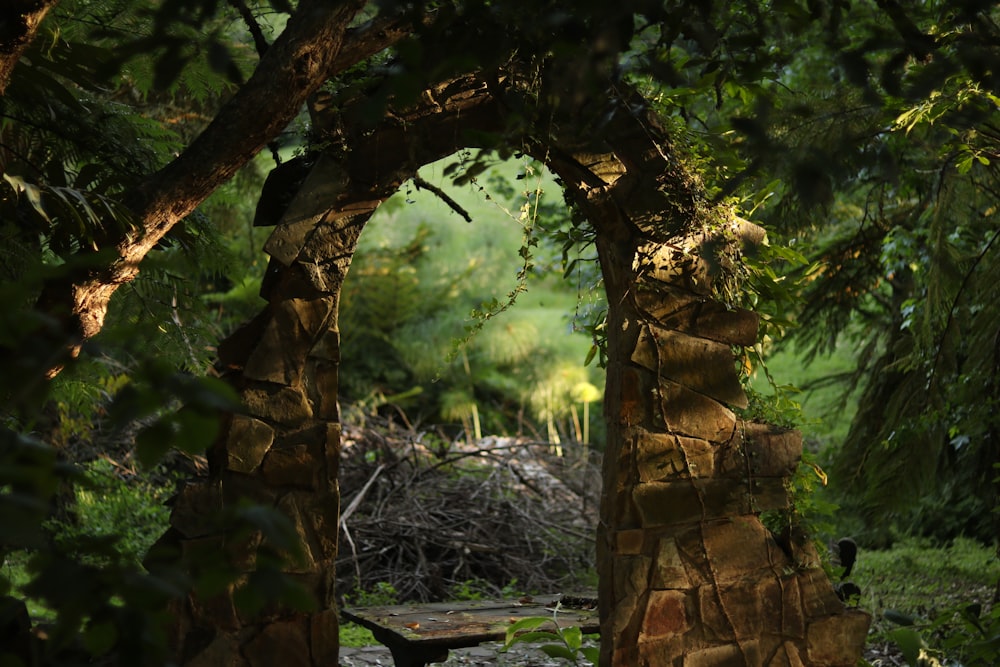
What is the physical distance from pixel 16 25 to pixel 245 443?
3.76ft

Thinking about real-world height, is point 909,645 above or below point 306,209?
below

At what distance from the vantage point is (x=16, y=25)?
2131 millimetres

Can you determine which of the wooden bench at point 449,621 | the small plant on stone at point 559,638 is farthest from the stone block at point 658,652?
the wooden bench at point 449,621

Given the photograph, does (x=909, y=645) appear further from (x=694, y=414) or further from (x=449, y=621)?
(x=449, y=621)

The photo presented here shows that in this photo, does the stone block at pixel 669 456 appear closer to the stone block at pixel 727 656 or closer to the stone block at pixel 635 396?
the stone block at pixel 635 396

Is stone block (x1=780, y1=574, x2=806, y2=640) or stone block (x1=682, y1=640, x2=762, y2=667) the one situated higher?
stone block (x1=780, y1=574, x2=806, y2=640)

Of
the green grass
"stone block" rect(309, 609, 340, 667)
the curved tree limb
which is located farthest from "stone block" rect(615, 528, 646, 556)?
the green grass

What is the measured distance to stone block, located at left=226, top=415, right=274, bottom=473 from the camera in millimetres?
2748

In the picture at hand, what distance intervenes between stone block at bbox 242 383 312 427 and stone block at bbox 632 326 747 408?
0.91m

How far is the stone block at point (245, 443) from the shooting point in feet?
9.02

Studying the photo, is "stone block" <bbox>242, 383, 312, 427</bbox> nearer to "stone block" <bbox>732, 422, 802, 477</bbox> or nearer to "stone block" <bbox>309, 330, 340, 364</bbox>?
→ "stone block" <bbox>309, 330, 340, 364</bbox>

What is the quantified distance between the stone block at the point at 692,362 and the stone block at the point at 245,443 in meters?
1.03

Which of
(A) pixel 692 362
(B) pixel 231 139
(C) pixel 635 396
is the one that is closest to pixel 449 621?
(C) pixel 635 396

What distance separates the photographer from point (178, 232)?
3.16m
